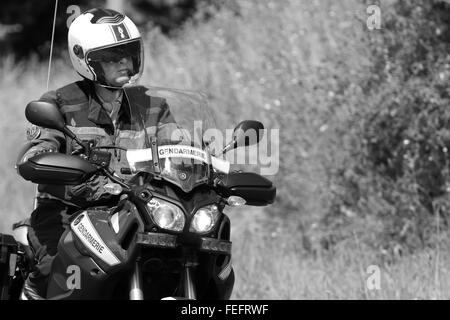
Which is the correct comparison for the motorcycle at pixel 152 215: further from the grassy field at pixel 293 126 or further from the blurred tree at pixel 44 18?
the blurred tree at pixel 44 18

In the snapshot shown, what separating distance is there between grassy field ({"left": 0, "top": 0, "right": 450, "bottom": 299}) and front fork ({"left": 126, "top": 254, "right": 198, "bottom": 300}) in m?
3.12

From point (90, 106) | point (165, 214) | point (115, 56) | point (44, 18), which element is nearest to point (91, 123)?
point (90, 106)

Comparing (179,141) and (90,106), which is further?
(90,106)

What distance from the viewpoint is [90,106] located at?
5.59 m

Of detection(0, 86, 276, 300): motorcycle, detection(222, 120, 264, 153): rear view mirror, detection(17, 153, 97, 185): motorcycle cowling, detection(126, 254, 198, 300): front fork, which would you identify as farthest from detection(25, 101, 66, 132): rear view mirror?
detection(222, 120, 264, 153): rear view mirror

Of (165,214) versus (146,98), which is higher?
(146,98)

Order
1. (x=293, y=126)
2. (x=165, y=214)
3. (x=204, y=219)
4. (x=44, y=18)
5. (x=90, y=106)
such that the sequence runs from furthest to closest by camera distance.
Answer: (x=44, y=18) < (x=293, y=126) < (x=90, y=106) < (x=204, y=219) < (x=165, y=214)

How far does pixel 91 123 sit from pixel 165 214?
103cm

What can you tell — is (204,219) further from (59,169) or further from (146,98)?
(146,98)

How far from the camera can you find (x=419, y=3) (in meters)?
9.55

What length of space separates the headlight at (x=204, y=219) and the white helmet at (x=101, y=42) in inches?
41.0

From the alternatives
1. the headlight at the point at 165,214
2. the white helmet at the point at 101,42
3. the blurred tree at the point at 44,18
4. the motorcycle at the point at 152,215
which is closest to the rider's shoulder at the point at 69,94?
the white helmet at the point at 101,42

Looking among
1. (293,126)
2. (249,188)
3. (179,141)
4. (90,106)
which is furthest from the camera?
(293,126)

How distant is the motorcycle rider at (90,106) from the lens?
540cm
